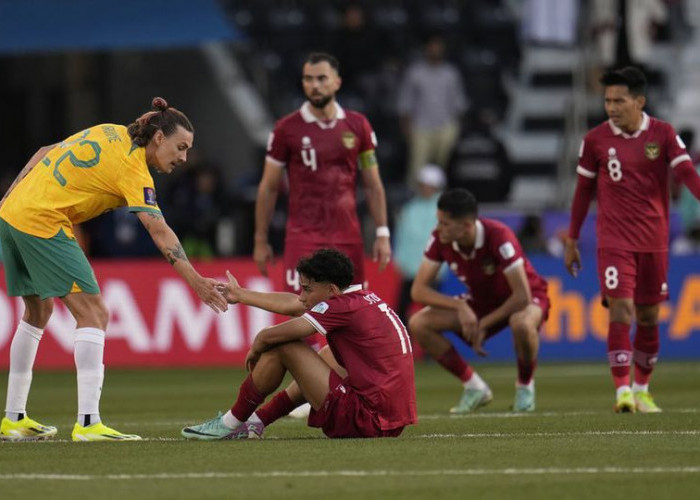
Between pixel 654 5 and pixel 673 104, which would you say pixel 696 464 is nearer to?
pixel 654 5

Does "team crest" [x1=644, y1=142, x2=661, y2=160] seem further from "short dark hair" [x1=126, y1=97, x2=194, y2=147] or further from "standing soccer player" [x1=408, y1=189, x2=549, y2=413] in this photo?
"short dark hair" [x1=126, y1=97, x2=194, y2=147]

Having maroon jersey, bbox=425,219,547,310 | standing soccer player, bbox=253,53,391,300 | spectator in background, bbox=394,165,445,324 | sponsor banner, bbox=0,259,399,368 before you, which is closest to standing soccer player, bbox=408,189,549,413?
maroon jersey, bbox=425,219,547,310

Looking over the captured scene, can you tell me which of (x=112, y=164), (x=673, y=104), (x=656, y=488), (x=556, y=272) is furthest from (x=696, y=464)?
(x=673, y=104)

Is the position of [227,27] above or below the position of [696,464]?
above

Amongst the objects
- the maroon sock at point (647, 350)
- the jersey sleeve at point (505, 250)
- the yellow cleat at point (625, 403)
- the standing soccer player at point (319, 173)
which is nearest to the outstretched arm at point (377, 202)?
the standing soccer player at point (319, 173)

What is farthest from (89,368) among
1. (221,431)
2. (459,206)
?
(459,206)

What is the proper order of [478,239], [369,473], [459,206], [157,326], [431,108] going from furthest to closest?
1. [431,108]
2. [157,326]
3. [478,239]
4. [459,206]
5. [369,473]

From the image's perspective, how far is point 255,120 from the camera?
2409cm

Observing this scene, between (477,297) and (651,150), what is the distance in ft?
6.21

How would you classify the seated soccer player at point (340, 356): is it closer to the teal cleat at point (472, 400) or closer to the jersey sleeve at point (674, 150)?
the teal cleat at point (472, 400)

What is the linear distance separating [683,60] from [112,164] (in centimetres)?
1755

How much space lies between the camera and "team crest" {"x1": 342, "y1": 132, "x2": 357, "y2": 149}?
12.4 meters

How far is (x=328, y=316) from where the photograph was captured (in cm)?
885

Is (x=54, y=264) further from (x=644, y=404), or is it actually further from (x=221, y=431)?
(x=644, y=404)
